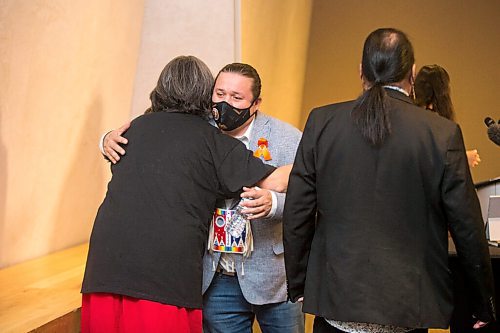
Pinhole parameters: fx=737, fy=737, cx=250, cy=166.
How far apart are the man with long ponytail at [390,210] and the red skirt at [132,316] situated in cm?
35

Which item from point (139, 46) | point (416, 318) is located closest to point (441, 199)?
point (416, 318)

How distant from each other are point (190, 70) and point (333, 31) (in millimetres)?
4905

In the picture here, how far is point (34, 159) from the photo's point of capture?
9.89 feet

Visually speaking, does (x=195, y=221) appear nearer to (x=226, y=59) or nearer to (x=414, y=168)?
(x=414, y=168)

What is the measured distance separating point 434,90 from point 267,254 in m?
1.33

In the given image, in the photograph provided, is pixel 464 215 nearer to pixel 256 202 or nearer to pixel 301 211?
pixel 301 211

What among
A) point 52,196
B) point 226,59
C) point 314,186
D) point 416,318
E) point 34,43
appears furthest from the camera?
point 226,59

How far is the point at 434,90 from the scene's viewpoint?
327 cm

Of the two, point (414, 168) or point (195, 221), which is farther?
point (195, 221)

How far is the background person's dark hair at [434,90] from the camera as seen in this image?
128 inches

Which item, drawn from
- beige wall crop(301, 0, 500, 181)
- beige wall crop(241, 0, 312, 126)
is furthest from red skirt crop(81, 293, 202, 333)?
beige wall crop(301, 0, 500, 181)

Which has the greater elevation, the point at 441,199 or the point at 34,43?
the point at 34,43

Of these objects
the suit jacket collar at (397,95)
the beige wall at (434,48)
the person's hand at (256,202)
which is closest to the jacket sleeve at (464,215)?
the suit jacket collar at (397,95)

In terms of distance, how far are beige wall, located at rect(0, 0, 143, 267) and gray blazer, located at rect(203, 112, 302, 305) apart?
3.22ft
